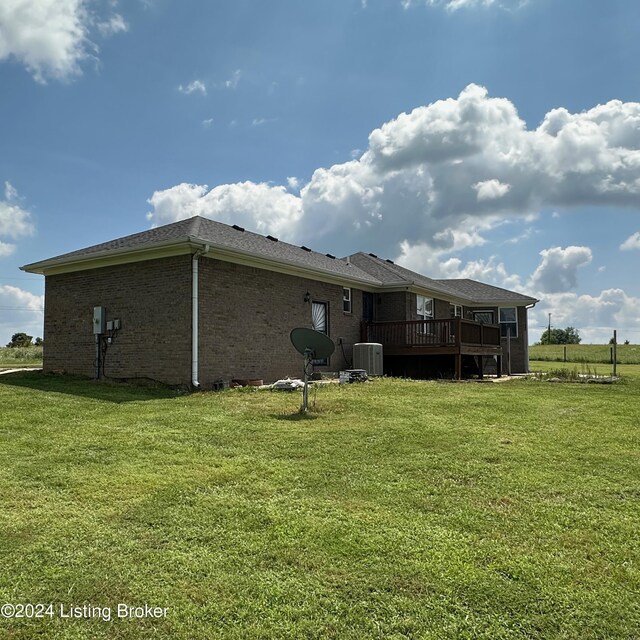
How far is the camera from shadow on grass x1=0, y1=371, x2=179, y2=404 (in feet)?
35.3

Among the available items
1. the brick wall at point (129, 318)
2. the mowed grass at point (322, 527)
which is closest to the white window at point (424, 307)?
the brick wall at point (129, 318)

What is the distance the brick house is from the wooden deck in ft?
0.12

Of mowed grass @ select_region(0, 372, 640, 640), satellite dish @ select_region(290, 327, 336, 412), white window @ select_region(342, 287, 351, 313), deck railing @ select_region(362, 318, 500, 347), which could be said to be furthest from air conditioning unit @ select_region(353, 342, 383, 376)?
mowed grass @ select_region(0, 372, 640, 640)

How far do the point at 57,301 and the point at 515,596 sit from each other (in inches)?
590

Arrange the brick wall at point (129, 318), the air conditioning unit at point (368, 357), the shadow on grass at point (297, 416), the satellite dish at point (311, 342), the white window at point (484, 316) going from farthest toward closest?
the white window at point (484, 316), the air conditioning unit at point (368, 357), the brick wall at point (129, 318), the satellite dish at point (311, 342), the shadow on grass at point (297, 416)

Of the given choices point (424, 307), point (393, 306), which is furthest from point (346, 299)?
point (424, 307)

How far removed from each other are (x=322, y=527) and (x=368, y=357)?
40.6ft

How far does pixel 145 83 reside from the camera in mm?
13609

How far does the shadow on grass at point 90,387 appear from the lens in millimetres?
10757

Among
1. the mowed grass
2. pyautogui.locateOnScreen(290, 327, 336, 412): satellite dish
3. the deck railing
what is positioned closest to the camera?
the mowed grass

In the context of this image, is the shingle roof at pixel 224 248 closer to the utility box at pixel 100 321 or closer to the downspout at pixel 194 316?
the downspout at pixel 194 316

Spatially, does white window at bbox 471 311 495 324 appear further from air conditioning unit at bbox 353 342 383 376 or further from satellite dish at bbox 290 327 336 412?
satellite dish at bbox 290 327 336 412

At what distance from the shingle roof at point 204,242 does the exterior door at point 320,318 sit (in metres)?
1.14

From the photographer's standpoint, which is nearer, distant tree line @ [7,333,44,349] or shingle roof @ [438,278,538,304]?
shingle roof @ [438,278,538,304]
